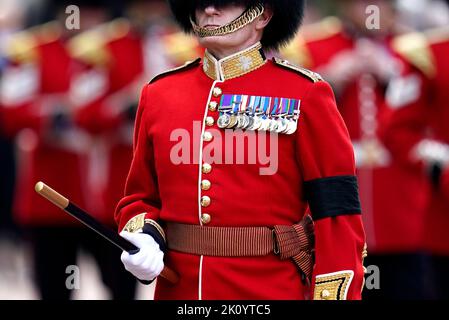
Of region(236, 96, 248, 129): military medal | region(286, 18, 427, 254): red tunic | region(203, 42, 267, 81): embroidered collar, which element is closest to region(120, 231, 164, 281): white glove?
region(236, 96, 248, 129): military medal

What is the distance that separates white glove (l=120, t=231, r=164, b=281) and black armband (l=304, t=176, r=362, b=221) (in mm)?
482

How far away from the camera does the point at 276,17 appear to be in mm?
4324

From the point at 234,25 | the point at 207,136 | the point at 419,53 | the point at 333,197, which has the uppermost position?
the point at 419,53

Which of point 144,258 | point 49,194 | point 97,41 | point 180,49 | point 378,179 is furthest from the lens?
point 180,49

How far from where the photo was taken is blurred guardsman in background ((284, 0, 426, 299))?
6.60 meters

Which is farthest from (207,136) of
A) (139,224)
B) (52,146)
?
(52,146)

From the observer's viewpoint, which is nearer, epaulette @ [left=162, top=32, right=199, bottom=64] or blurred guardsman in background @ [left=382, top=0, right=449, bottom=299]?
blurred guardsman in background @ [left=382, top=0, right=449, bottom=299]

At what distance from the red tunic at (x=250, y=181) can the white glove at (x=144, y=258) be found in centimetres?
15

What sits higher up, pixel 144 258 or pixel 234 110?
pixel 234 110

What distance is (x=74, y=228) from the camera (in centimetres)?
734

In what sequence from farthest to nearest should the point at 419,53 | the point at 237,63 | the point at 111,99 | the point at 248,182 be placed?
the point at 111,99 → the point at 419,53 → the point at 237,63 → the point at 248,182

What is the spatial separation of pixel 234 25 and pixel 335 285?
2.73ft

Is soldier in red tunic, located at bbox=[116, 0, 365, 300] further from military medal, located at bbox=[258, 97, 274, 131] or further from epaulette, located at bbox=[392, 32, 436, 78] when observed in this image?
epaulette, located at bbox=[392, 32, 436, 78]

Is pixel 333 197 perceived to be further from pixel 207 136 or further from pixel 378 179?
pixel 378 179
